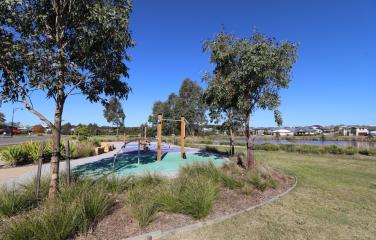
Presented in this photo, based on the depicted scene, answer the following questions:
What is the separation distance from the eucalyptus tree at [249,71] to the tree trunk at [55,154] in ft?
20.0

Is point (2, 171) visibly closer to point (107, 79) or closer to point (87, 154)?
point (87, 154)

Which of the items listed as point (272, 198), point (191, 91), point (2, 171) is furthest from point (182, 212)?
point (191, 91)

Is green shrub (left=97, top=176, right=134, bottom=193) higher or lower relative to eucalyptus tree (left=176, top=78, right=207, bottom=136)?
lower

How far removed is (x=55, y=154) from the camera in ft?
18.2

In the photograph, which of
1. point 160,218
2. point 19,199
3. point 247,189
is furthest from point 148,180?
point 19,199

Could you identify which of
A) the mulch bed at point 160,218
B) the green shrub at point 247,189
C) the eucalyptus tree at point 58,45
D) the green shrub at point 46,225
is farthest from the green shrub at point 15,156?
the green shrub at point 247,189

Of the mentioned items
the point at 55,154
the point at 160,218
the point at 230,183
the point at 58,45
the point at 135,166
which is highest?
the point at 58,45

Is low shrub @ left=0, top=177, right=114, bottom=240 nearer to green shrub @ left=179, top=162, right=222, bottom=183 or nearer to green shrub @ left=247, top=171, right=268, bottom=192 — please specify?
green shrub @ left=179, top=162, right=222, bottom=183

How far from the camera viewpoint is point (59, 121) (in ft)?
19.2

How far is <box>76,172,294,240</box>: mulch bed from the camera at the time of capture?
4.48 meters

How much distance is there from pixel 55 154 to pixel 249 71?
6.73 m

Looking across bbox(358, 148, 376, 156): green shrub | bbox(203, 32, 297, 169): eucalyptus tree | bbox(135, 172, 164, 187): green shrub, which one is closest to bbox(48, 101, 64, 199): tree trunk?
bbox(135, 172, 164, 187): green shrub

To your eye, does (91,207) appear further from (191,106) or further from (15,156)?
(191,106)

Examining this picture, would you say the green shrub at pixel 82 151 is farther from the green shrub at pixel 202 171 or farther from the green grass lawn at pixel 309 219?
the green grass lawn at pixel 309 219
